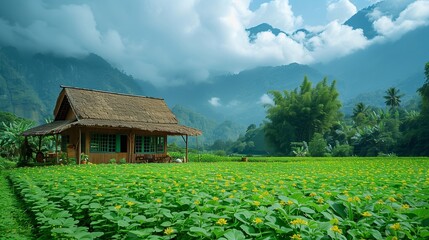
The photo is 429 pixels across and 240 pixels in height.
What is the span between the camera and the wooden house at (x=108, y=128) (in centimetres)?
1703

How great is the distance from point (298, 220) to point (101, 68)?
155405 mm

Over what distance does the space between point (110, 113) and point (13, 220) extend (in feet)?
45.9

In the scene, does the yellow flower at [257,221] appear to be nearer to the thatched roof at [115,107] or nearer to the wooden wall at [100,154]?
the wooden wall at [100,154]

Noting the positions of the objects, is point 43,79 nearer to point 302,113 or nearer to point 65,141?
point 302,113

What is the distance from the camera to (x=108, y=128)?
1758cm

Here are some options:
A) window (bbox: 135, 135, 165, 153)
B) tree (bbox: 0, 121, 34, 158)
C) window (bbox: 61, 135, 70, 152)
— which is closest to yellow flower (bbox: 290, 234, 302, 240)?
window (bbox: 135, 135, 165, 153)

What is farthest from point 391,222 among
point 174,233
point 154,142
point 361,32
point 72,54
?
point 361,32

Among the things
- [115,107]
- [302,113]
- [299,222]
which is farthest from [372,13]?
[299,222]

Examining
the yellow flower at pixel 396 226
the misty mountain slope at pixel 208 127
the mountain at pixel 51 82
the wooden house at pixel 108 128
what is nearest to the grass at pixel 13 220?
the yellow flower at pixel 396 226

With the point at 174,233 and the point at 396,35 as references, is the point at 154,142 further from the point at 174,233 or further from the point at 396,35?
the point at 396,35

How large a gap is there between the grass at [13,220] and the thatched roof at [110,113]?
9334 mm

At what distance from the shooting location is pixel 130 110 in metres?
20.1

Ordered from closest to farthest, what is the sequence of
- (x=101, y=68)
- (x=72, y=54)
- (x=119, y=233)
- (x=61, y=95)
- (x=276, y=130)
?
(x=119, y=233)
(x=61, y=95)
(x=276, y=130)
(x=72, y=54)
(x=101, y=68)

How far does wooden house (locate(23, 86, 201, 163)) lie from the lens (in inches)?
671
